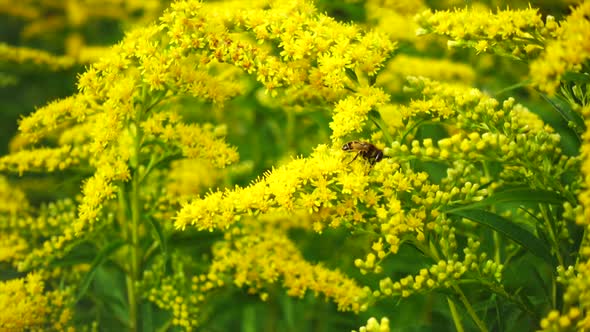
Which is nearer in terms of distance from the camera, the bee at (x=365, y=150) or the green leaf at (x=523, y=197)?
the green leaf at (x=523, y=197)

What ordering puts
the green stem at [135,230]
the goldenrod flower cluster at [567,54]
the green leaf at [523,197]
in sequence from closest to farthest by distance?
the goldenrod flower cluster at [567,54] → the green leaf at [523,197] → the green stem at [135,230]

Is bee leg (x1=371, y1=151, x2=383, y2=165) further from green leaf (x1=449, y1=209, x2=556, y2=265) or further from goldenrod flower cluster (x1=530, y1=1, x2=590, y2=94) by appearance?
goldenrod flower cluster (x1=530, y1=1, x2=590, y2=94)

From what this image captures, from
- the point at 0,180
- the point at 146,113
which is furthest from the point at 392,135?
the point at 0,180

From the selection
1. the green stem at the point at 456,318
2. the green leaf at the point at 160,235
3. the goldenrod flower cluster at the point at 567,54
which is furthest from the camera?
the green leaf at the point at 160,235

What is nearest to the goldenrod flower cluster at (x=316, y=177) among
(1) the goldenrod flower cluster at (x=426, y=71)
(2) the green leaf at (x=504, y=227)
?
(2) the green leaf at (x=504, y=227)

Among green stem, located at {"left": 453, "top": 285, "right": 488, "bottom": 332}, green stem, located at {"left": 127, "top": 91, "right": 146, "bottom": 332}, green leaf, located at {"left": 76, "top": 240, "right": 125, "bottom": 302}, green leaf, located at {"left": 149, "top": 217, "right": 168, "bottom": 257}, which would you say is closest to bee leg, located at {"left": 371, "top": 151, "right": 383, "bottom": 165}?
green stem, located at {"left": 453, "top": 285, "right": 488, "bottom": 332}

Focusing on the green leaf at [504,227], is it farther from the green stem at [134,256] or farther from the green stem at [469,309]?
the green stem at [134,256]

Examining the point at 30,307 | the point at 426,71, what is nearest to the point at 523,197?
the point at 30,307

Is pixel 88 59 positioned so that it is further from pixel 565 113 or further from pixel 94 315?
pixel 565 113
